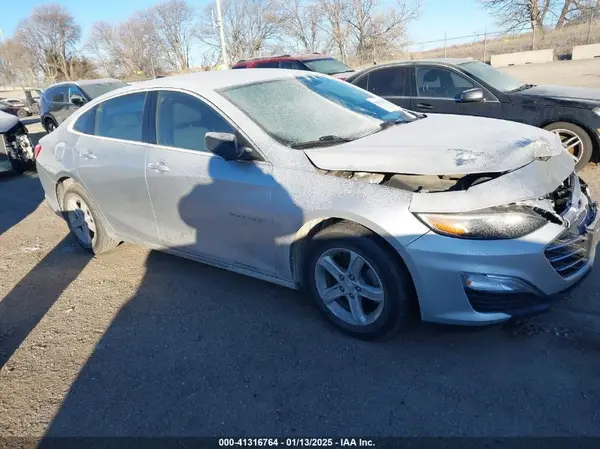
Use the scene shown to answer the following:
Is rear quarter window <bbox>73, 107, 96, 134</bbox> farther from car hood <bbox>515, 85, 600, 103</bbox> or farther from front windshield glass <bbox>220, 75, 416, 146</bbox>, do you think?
car hood <bbox>515, 85, 600, 103</bbox>

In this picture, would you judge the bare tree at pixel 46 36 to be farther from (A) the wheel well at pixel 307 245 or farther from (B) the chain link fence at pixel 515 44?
(A) the wheel well at pixel 307 245

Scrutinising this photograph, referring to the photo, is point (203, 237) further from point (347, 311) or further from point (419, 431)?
point (419, 431)

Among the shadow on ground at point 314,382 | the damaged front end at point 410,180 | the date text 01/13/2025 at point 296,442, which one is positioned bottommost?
the date text 01/13/2025 at point 296,442

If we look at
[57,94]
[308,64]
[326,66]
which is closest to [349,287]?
[308,64]

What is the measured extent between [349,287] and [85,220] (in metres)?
3.04

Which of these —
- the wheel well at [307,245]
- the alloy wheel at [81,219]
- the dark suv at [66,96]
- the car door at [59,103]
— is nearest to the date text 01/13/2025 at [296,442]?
the wheel well at [307,245]

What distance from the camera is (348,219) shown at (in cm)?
263

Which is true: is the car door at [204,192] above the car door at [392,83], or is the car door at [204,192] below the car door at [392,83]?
below

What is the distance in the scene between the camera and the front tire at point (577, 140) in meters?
5.60

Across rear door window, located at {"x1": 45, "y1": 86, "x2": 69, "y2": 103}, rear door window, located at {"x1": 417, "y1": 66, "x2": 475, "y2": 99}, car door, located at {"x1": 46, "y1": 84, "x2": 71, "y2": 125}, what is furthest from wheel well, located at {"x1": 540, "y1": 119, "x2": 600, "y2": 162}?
rear door window, located at {"x1": 45, "y1": 86, "x2": 69, "y2": 103}

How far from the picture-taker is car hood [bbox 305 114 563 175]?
254cm

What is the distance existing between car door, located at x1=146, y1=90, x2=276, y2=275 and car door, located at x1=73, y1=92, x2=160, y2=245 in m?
0.17

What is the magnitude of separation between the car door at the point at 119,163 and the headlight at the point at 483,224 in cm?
235

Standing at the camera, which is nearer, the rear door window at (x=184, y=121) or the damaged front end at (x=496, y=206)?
the damaged front end at (x=496, y=206)
